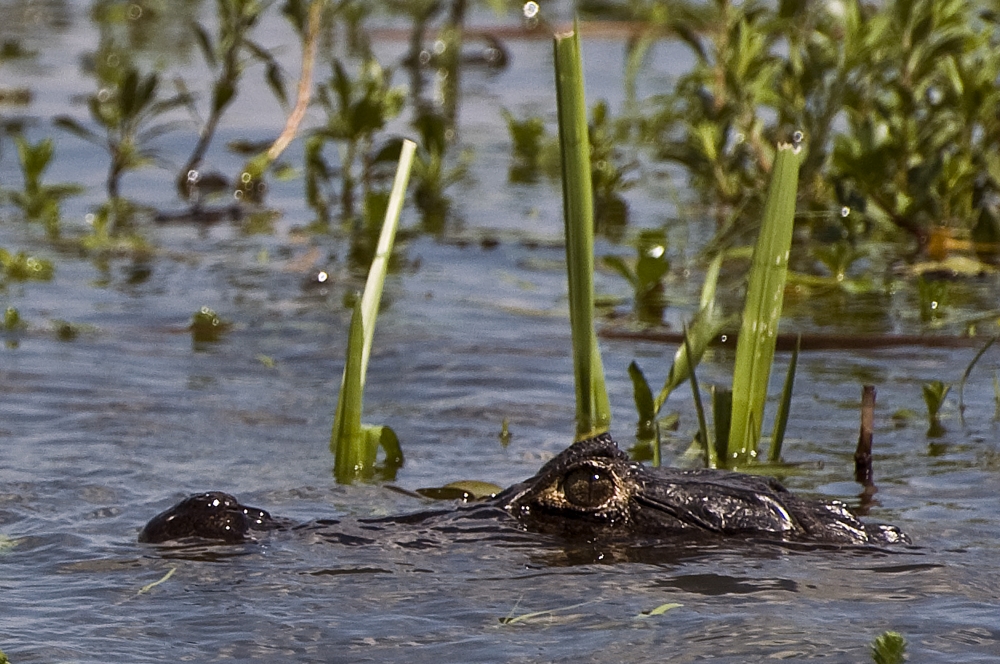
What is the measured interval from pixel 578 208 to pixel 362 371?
63 centimetres

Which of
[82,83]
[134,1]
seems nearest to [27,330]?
[82,83]

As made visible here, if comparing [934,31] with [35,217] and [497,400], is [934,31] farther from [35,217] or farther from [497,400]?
[35,217]

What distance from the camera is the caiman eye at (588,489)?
3.39 m

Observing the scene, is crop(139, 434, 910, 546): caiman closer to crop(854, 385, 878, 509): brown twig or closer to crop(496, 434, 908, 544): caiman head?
crop(496, 434, 908, 544): caiman head

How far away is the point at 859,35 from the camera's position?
569 centimetres

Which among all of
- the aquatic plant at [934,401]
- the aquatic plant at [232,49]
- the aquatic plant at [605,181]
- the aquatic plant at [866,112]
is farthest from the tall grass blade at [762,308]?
the aquatic plant at [232,49]

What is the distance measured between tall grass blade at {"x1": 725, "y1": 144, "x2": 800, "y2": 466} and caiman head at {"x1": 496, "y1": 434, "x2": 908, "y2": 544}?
460 mm

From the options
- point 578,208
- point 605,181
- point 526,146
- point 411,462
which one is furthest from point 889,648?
point 526,146

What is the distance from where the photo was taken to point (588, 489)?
11.1 ft

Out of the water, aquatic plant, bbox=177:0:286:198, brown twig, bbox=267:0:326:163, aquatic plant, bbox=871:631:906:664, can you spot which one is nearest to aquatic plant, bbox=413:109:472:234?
the water

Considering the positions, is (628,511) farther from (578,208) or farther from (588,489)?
(578,208)

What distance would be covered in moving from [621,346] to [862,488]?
1489 mm

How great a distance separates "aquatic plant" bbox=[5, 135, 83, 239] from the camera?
6.68 meters

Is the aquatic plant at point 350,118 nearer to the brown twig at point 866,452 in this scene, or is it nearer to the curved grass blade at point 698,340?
the curved grass blade at point 698,340
